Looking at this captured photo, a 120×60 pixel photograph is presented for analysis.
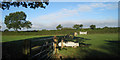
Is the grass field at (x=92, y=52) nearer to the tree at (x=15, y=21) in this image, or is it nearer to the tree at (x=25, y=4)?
the tree at (x=25, y=4)

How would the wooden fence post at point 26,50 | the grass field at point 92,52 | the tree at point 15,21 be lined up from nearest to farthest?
the wooden fence post at point 26,50 < the grass field at point 92,52 < the tree at point 15,21

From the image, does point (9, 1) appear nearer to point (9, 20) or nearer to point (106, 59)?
point (106, 59)

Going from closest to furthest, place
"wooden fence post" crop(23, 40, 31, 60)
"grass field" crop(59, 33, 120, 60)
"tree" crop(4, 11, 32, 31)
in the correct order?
1. "wooden fence post" crop(23, 40, 31, 60)
2. "grass field" crop(59, 33, 120, 60)
3. "tree" crop(4, 11, 32, 31)

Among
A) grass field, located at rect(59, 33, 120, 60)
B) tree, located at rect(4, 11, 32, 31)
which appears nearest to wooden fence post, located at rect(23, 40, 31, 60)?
grass field, located at rect(59, 33, 120, 60)

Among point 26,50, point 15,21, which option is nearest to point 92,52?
point 26,50

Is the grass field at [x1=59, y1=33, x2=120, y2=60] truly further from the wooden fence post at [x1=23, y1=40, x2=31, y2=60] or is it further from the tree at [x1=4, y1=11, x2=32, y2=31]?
the tree at [x1=4, y1=11, x2=32, y2=31]

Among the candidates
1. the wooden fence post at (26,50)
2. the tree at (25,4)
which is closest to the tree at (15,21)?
the tree at (25,4)

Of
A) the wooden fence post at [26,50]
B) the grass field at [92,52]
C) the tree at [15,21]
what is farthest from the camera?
the tree at [15,21]

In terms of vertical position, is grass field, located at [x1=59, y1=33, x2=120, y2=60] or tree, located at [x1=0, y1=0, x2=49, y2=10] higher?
tree, located at [x1=0, y1=0, x2=49, y2=10]

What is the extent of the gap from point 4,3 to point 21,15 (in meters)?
58.4

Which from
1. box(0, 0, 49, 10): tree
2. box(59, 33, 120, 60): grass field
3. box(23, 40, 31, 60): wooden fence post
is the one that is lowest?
box(59, 33, 120, 60): grass field

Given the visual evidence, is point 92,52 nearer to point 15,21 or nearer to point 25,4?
point 25,4

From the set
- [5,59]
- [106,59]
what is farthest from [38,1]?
[106,59]

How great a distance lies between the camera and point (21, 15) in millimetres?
61938
